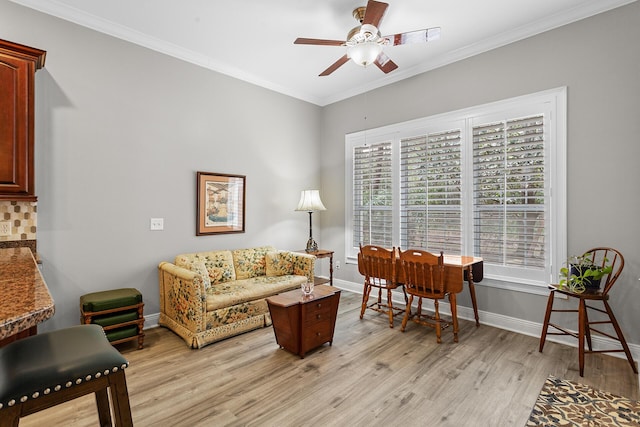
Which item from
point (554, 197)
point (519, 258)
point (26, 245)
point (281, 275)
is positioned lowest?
point (281, 275)

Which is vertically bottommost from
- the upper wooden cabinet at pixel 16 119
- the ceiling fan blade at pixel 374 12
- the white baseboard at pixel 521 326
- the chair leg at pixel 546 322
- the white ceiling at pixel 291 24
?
the white baseboard at pixel 521 326

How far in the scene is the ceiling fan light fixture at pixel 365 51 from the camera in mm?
2742

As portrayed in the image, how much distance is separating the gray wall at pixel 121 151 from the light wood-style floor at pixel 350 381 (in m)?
0.94

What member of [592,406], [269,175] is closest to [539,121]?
[592,406]

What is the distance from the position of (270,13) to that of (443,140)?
239 cm

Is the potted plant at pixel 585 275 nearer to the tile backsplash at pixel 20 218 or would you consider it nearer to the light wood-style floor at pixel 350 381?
the light wood-style floor at pixel 350 381

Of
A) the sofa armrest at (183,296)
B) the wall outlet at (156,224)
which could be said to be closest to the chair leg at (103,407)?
the sofa armrest at (183,296)

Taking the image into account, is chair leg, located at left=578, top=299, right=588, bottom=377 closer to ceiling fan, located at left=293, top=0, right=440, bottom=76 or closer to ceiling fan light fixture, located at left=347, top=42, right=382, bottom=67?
ceiling fan, located at left=293, top=0, right=440, bottom=76

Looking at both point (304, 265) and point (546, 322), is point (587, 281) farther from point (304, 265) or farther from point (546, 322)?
point (304, 265)

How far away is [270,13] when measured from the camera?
9.92 feet

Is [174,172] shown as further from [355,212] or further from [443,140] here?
[443,140]

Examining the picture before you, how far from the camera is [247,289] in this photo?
136 inches

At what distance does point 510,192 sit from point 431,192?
89 cm

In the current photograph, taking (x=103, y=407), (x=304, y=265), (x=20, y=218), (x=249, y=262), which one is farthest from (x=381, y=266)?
(x=20, y=218)
